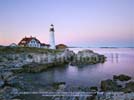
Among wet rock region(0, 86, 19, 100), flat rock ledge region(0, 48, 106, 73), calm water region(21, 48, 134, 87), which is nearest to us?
wet rock region(0, 86, 19, 100)

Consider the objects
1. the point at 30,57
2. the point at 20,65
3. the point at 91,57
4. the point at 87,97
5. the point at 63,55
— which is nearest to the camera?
the point at 87,97

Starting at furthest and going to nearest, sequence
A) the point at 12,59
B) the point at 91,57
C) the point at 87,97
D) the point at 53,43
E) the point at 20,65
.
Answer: the point at 53,43 → the point at 91,57 → the point at 12,59 → the point at 20,65 → the point at 87,97

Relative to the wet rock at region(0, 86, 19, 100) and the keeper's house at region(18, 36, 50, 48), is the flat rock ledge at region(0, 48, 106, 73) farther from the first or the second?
the keeper's house at region(18, 36, 50, 48)

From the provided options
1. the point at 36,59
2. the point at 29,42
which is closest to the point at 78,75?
the point at 36,59

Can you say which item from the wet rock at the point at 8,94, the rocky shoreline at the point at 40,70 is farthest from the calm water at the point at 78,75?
the wet rock at the point at 8,94

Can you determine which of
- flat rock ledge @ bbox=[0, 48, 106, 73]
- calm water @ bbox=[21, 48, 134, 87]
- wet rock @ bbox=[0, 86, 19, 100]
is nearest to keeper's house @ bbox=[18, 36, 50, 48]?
flat rock ledge @ bbox=[0, 48, 106, 73]

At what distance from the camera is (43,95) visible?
1089cm

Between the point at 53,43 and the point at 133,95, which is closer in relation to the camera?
the point at 133,95

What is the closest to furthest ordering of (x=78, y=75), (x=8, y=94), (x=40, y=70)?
1. (x=8, y=94)
2. (x=78, y=75)
3. (x=40, y=70)

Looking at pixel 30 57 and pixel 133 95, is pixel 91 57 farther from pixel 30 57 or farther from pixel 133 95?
pixel 133 95

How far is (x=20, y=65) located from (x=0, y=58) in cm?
390

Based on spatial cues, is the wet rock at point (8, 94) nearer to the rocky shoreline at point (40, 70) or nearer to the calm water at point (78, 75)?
the rocky shoreline at point (40, 70)

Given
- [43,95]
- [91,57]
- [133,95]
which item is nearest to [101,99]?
[133,95]

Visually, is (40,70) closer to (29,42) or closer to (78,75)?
(78,75)
